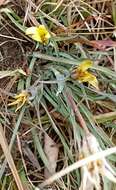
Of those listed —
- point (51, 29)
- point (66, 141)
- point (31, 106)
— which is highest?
point (51, 29)

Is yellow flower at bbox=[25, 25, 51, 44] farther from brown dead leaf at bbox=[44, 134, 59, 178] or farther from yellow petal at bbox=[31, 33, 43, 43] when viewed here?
brown dead leaf at bbox=[44, 134, 59, 178]

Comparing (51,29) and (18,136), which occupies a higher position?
(51,29)

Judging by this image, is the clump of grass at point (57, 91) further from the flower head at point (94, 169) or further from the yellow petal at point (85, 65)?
the flower head at point (94, 169)

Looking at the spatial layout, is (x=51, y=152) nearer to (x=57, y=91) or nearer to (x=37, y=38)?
(x=57, y=91)

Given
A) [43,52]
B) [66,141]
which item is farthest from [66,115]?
[43,52]

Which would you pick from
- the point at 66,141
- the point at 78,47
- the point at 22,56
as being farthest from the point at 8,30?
the point at 66,141

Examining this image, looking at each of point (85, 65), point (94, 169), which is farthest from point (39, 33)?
point (94, 169)

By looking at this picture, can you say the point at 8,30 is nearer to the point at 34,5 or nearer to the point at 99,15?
the point at 34,5

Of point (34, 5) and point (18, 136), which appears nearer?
point (18, 136)
